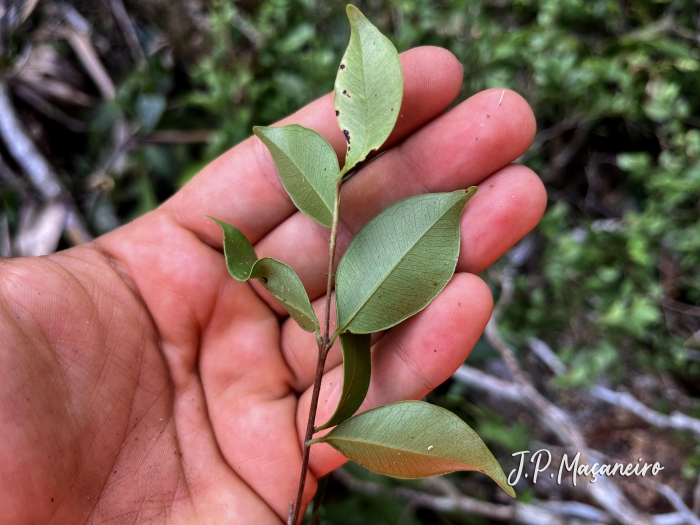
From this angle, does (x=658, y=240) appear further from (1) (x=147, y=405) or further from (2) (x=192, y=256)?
(1) (x=147, y=405)

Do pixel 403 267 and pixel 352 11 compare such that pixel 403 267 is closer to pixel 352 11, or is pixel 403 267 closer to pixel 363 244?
pixel 363 244

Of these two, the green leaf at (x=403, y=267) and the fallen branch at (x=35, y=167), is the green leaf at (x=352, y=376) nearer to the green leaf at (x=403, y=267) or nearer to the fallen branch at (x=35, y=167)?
the green leaf at (x=403, y=267)

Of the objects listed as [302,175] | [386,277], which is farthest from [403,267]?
[302,175]

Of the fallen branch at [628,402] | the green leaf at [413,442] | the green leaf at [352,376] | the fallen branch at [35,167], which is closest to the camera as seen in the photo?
the green leaf at [413,442]

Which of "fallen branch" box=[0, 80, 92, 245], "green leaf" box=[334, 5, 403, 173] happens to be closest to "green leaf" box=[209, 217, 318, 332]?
"green leaf" box=[334, 5, 403, 173]

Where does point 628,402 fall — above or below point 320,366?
below

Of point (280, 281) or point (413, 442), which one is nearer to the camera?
point (413, 442)

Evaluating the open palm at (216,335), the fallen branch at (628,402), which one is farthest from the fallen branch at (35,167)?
the fallen branch at (628,402)
